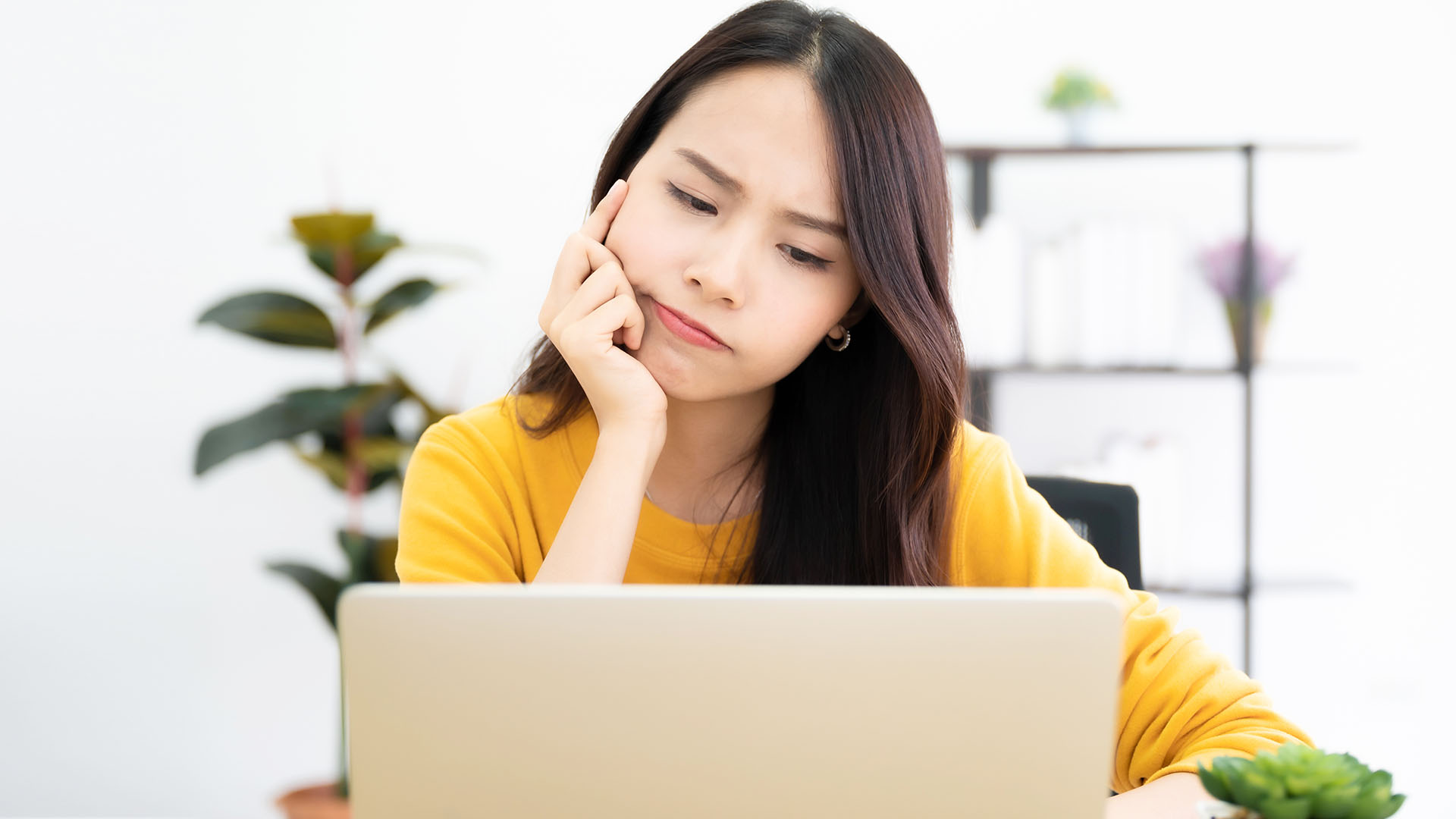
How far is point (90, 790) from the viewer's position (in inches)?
96.0

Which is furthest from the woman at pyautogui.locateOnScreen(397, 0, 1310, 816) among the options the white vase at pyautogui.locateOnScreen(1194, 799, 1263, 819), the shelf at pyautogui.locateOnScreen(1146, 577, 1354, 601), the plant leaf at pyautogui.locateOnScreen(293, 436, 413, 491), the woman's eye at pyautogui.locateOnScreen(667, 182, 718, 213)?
the shelf at pyautogui.locateOnScreen(1146, 577, 1354, 601)

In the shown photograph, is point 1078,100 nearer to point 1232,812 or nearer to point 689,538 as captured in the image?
point 689,538

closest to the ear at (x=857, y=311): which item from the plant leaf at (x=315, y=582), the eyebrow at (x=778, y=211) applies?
the eyebrow at (x=778, y=211)

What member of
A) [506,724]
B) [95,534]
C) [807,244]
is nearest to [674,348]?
[807,244]

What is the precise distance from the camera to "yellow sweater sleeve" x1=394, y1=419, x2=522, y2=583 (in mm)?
1038

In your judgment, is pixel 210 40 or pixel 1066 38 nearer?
pixel 210 40

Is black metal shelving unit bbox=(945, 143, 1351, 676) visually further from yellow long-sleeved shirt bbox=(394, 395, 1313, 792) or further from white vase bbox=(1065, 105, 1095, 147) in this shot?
yellow long-sleeved shirt bbox=(394, 395, 1313, 792)

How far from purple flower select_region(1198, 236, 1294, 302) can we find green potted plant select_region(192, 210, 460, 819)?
1659 mm

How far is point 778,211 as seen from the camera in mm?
999

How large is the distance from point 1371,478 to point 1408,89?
94 cm

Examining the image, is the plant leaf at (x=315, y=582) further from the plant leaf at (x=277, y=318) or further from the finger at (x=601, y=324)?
the finger at (x=601, y=324)

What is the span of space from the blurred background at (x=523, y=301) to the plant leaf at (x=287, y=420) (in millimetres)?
329

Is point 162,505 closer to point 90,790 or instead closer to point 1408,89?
point 90,790

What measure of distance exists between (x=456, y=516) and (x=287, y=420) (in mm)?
1032
